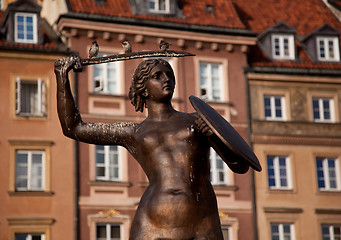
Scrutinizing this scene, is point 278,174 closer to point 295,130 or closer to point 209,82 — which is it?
point 295,130

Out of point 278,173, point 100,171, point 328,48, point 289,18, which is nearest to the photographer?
point 100,171

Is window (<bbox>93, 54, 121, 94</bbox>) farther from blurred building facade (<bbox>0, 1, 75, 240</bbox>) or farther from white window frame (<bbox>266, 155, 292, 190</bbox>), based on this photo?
white window frame (<bbox>266, 155, 292, 190</bbox>)

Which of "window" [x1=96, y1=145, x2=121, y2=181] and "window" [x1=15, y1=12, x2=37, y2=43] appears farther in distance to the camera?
"window" [x1=15, y1=12, x2=37, y2=43]

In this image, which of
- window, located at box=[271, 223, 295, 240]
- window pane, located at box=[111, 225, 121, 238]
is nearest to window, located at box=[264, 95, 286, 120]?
window, located at box=[271, 223, 295, 240]

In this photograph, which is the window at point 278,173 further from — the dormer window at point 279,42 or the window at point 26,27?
the window at point 26,27

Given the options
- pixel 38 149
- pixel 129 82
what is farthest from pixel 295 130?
pixel 38 149

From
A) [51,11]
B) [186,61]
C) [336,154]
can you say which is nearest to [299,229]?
[336,154]

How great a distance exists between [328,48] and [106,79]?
33.0 feet

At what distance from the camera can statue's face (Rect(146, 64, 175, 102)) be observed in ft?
21.5

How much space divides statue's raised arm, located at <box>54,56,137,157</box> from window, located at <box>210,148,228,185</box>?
23730 millimetres

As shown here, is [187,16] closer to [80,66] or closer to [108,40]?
[108,40]

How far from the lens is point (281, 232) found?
31141 mm

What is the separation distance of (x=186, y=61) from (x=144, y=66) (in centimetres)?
2537

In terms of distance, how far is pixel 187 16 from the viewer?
32.6 metres
